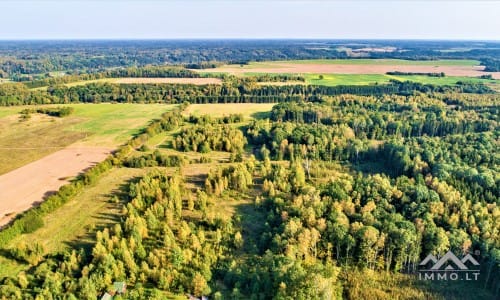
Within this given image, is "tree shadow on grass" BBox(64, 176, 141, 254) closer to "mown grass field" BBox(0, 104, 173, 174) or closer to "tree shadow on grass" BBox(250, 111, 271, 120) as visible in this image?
"mown grass field" BBox(0, 104, 173, 174)

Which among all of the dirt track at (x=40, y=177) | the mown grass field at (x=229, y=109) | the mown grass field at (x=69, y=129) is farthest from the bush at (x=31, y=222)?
the mown grass field at (x=229, y=109)

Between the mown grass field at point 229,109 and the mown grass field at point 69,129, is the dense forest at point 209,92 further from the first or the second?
the mown grass field at point 69,129

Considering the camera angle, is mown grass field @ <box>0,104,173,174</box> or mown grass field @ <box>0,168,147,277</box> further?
mown grass field @ <box>0,104,173,174</box>

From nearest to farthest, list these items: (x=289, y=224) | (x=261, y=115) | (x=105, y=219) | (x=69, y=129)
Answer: (x=289, y=224) < (x=105, y=219) < (x=69, y=129) < (x=261, y=115)

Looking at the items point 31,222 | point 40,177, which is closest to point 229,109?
point 40,177

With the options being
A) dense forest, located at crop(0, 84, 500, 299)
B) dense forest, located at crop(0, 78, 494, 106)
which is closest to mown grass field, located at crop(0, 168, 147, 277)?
dense forest, located at crop(0, 84, 500, 299)

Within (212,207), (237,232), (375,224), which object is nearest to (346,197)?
(375,224)

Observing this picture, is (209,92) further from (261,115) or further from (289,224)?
(289,224)
